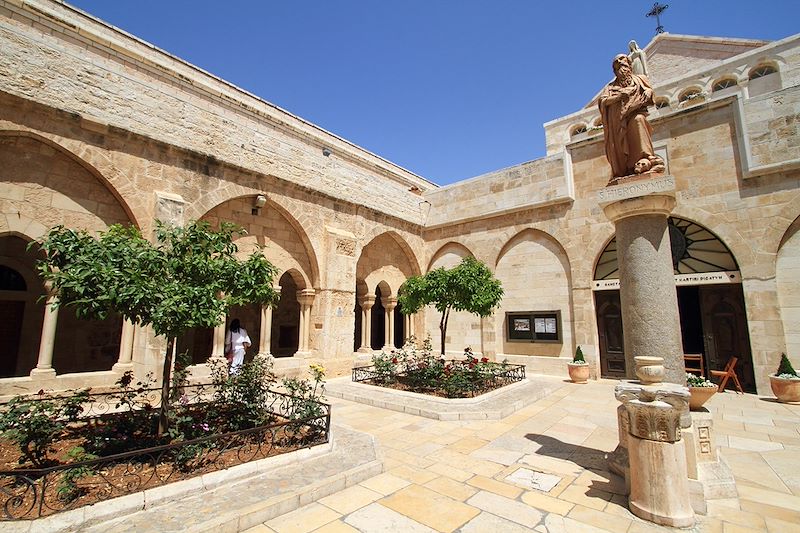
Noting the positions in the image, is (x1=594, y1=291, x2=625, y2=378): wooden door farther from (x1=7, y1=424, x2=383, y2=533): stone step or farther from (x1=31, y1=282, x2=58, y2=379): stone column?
(x1=31, y1=282, x2=58, y2=379): stone column

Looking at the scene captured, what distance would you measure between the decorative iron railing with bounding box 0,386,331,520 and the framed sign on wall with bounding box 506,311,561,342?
8.15m

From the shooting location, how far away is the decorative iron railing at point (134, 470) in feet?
9.46

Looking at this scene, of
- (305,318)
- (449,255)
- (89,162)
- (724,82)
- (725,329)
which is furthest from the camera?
(724,82)

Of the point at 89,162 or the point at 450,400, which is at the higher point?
the point at 89,162

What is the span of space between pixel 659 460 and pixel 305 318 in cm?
863

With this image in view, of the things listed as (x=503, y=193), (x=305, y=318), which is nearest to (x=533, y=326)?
(x=503, y=193)

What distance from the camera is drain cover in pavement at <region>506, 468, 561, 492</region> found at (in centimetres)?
373

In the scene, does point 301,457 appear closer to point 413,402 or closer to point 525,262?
point 413,402

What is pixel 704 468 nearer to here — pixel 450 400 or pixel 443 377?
pixel 450 400

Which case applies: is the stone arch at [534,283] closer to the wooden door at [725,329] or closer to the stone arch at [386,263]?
the wooden door at [725,329]

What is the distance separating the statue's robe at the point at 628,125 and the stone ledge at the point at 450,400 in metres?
4.18

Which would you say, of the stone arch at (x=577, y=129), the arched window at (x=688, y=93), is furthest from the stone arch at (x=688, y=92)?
the stone arch at (x=577, y=129)

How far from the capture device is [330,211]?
35.4ft

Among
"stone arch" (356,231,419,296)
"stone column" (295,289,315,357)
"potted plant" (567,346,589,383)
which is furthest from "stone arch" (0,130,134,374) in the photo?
"potted plant" (567,346,589,383)
